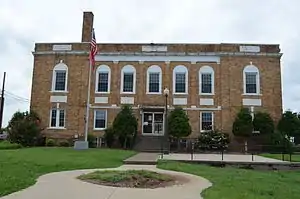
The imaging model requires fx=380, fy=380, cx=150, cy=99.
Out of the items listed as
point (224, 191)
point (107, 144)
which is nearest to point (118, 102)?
point (107, 144)

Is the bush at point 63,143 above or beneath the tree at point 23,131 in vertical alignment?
beneath

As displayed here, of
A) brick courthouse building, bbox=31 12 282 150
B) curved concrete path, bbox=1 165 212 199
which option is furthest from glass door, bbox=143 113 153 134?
curved concrete path, bbox=1 165 212 199

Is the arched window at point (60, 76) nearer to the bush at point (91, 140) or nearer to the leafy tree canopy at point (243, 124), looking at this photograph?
the bush at point (91, 140)

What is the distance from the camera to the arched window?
3672cm

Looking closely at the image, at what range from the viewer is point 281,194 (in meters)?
9.98

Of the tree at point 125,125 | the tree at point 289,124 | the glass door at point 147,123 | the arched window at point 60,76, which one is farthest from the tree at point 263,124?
the arched window at point 60,76

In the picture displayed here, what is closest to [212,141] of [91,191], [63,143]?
[63,143]

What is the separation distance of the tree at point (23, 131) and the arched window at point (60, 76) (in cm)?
545

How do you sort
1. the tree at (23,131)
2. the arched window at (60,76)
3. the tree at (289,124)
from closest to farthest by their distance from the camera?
the tree at (23,131) → the tree at (289,124) → the arched window at (60,76)

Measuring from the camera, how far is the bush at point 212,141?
32.1 metres

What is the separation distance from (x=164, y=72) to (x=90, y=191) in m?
27.4

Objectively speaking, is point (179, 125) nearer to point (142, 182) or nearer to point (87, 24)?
point (87, 24)

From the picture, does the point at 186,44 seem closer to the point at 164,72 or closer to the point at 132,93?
the point at 164,72

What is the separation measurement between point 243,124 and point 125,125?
33.4 feet
